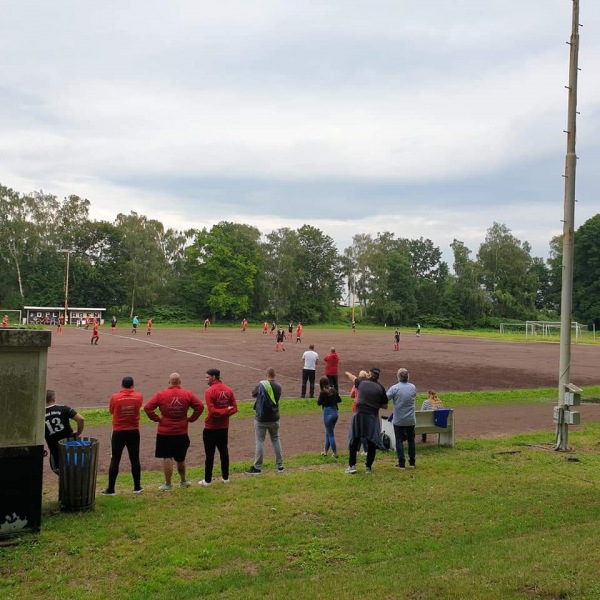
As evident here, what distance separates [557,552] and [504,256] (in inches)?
4327

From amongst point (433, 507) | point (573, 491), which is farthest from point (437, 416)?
point (433, 507)

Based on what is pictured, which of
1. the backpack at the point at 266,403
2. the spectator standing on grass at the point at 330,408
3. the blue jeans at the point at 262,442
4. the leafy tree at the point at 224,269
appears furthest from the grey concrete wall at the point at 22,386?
the leafy tree at the point at 224,269

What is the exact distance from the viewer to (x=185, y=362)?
27.7 metres

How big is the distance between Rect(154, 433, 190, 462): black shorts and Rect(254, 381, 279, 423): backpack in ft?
5.62

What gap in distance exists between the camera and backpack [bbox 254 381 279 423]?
9.53m

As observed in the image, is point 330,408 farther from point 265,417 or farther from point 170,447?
point 170,447

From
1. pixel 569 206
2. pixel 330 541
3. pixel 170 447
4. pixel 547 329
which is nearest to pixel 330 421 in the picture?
pixel 170 447

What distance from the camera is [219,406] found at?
8.60 m

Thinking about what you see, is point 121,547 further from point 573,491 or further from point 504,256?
point 504,256

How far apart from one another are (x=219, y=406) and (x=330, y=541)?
3.08m

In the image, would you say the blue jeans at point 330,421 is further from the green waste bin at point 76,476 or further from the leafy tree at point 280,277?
the leafy tree at point 280,277

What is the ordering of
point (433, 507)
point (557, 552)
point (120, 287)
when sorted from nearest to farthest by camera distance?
1. point (557, 552)
2. point (433, 507)
3. point (120, 287)

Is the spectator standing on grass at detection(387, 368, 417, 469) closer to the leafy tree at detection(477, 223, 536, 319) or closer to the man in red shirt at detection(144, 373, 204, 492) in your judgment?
the man in red shirt at detection(144, 373, 204, 492)

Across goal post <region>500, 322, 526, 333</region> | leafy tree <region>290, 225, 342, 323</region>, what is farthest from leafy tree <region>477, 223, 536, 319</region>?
leafy tree <region>290, 225, 342, 323</region>
